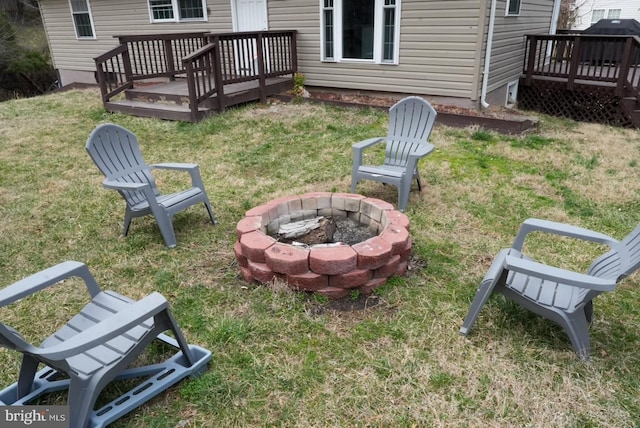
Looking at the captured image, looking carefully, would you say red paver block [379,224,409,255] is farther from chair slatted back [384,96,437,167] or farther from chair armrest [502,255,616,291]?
chair slatted back [384,96,437,167]

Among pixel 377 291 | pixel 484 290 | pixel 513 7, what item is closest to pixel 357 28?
pixel 513 7

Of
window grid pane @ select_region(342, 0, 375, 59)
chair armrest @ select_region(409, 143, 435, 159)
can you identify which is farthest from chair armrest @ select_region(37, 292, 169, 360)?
Result: window grid pane @ select_region(342, 0, 375, 59)

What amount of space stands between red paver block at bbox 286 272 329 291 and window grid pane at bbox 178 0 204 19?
895 centimetres

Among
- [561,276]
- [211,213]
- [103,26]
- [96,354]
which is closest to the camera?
[96,354]

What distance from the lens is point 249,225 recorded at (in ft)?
10.3

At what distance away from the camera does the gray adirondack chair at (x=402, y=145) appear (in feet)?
13.3

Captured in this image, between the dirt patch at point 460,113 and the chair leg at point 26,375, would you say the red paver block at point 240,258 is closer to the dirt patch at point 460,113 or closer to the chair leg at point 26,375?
the chair leg at point 26,375

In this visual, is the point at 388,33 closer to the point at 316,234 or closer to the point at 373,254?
→ the point at 316,234

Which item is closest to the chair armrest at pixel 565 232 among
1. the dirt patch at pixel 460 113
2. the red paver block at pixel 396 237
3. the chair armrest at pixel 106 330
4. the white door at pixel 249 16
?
the red paver block at pixel 396 237

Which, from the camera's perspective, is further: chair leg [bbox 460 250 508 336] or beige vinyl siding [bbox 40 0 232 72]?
beige vinyl siding [bbox 40 0 232 72]

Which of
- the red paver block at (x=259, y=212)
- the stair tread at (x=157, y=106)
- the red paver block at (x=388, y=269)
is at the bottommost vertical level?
the red paver block at (x=388, y=269)

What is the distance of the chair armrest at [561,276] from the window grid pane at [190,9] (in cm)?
974

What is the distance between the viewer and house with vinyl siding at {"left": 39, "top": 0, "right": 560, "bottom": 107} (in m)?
7.12

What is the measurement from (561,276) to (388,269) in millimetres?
1096
